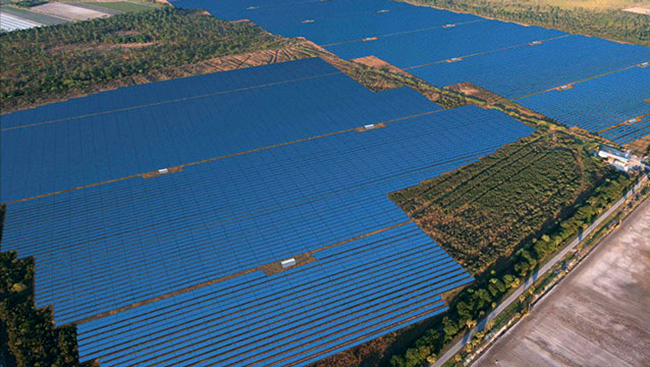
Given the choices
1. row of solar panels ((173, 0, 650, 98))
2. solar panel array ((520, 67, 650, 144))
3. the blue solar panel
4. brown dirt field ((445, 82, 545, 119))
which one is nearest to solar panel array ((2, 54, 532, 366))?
the blue solar panel

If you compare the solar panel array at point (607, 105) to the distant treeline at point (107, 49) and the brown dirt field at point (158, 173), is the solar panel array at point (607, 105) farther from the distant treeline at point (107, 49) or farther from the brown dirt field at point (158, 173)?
the distant treeline at point (107, 49)

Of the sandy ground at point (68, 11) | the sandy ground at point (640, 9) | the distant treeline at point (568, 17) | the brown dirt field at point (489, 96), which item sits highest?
the sandy ground at point (640, 9)

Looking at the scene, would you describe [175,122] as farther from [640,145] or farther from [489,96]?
[640,145]

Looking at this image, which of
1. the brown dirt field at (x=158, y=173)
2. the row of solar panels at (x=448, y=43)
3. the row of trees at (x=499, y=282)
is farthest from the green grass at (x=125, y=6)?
the row of trees at (x=499, y=282)

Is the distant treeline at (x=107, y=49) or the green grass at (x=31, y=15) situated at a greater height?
the distant treeline at (x=107, y=49)

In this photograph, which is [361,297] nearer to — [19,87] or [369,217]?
[369,217]

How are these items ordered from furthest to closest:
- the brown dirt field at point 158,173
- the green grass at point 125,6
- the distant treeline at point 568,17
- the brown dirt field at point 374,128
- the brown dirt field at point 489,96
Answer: the green grass at point 125,6 → the distant treeline at point 568,17 → the brown dirt field at point 489,96 → the brown dirt field at point 374,128 → the brown dirt field at point 158,173
